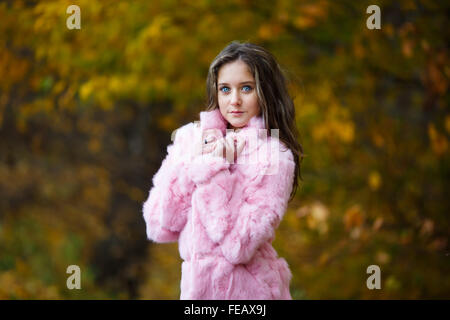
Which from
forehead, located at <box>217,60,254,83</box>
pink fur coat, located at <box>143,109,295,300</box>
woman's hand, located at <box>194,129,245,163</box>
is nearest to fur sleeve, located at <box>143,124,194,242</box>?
pink fur coat, located at <box>143,109,295,300</box>

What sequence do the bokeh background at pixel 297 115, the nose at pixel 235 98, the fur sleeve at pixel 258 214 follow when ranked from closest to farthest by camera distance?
the fur sleeve at pixel 258 214 < the nose at pixel 235 98 < the bokeh background at pixel 297 115

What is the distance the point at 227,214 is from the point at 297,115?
488 cm

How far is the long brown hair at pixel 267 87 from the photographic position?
2.93 meters

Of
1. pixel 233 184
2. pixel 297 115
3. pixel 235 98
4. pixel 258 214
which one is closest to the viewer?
pixel 258 214

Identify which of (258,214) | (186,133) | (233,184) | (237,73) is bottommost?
→ (258,214)

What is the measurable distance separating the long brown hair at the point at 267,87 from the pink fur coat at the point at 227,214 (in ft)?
0.38

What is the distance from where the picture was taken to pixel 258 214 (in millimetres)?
2689

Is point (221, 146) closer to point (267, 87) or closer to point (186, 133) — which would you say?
point (186, 133)

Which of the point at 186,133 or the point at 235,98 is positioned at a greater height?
the point at 235,98

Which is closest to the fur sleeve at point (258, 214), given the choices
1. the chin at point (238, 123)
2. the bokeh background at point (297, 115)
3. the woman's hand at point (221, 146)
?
the woman's hand at point (221, 146)

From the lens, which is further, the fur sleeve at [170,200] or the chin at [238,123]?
the chin at [238,123]

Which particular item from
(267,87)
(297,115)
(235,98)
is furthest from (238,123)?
(297,115)

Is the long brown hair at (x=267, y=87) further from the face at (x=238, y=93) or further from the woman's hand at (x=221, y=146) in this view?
the woman's hand at (x=221, y=146)
